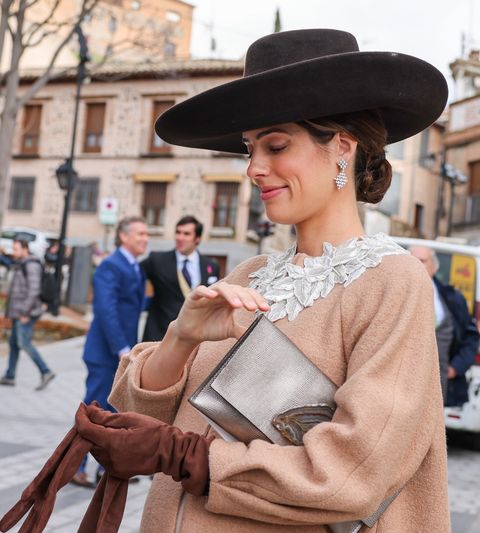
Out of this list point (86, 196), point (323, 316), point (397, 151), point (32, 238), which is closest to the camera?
point (323, 316)

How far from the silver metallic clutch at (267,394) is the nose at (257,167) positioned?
34cm

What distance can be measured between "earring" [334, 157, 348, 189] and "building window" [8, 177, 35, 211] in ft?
111

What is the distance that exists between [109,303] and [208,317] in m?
4.29

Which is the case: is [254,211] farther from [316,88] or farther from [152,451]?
[152,451]

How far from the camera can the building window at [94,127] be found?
33.7m

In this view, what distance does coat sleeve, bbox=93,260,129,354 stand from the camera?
5.64 metres

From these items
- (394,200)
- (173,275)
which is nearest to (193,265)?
(173,275)

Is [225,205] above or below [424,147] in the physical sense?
below

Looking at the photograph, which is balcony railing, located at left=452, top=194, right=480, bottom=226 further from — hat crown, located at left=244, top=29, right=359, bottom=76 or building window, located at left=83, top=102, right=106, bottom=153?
hat crown, located at left=244, top=29, right=359, bottom=76

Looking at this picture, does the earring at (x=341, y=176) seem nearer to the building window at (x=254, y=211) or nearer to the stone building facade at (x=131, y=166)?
the stone building facade at (x=131, y=166)

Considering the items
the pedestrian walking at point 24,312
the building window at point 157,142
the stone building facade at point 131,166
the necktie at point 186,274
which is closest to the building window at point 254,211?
the stone building facade at point 131,166

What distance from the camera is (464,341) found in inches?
245

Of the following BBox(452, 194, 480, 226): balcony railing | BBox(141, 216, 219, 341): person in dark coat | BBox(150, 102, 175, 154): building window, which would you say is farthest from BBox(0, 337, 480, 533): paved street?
BBox(452, 194, 480, 226): balcony railing

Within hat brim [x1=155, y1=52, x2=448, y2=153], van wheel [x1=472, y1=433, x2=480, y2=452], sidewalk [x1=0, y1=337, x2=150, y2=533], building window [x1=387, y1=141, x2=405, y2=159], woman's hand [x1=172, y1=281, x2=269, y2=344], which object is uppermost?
building window [x1=387, y1=141, x2=405, y2=159]
